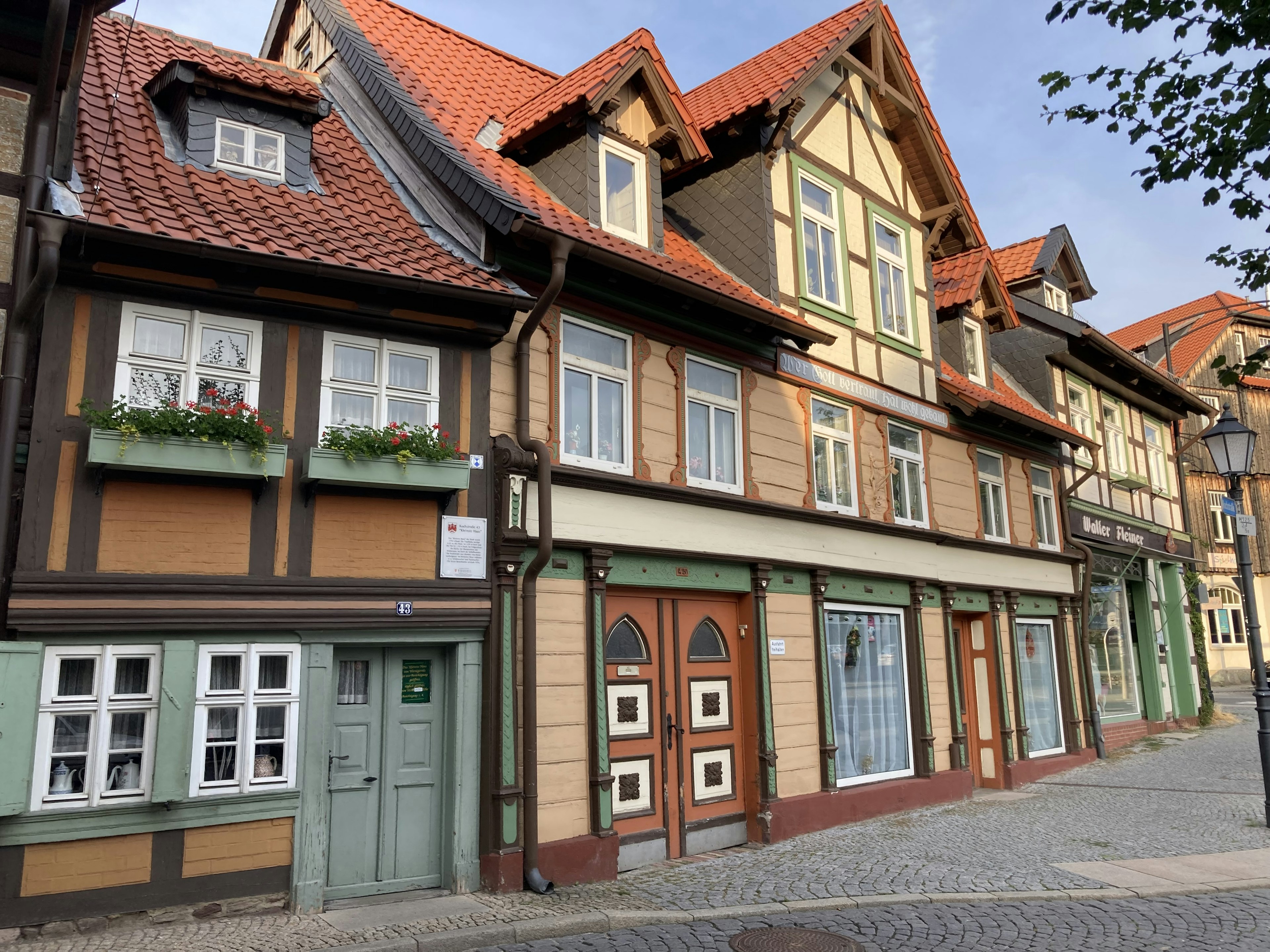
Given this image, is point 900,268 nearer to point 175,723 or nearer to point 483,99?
point 483,99

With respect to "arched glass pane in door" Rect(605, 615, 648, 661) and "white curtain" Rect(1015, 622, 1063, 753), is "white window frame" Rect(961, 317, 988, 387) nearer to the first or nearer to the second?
"white curtain" Rect(1015, 622, 1063, 753)

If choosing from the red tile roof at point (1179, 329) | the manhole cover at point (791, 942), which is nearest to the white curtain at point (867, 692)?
the manhole cover at point (791, 942)

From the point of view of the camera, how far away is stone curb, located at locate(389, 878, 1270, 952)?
23.2 ft

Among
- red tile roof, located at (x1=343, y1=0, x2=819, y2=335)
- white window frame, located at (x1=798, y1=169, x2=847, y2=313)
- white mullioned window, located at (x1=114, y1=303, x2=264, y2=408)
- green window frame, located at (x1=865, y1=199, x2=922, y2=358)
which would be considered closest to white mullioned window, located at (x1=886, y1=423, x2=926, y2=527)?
green window frame, located at (x1=865, y1=199, x2=922, y2=358)

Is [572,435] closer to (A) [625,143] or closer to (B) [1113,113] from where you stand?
(A) [625,143]

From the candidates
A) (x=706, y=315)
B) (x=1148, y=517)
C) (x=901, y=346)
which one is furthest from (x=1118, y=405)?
(x=706, y=315)

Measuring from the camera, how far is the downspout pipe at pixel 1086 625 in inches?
724

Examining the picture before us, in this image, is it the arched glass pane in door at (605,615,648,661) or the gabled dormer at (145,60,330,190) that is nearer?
the gabled dormer at (145,60,330,190)

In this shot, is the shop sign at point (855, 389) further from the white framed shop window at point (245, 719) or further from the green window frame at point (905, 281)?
the white framed shop window at point (245, 719)

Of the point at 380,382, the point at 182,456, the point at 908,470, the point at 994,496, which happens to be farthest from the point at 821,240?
the point at 182,456

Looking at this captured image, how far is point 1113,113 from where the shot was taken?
25.2 ft

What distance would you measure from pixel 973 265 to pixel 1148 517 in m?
8.86

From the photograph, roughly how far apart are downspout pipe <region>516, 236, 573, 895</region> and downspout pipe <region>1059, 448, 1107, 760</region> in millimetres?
12570

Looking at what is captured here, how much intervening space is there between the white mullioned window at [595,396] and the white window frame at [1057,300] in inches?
530
